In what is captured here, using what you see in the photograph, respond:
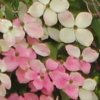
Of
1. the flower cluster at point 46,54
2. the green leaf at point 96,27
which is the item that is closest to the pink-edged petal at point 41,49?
the flower cluster at point 46,54

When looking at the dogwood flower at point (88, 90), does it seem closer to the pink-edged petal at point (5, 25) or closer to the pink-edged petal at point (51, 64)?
the pink-edged petal at point (51, 64)

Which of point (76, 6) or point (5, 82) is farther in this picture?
point (76, 6)

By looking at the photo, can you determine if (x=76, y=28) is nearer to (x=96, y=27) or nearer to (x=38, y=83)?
(x=96, y=27)

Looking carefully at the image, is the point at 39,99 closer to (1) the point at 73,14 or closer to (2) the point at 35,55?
(2) the point at 35,55

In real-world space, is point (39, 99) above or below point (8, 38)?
below

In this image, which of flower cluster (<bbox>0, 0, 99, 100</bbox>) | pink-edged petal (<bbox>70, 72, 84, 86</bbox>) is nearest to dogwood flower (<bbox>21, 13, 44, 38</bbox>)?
flower cluster (<bbox>0, 0, 99, 100</bbox>)

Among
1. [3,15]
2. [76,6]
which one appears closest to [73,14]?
[76,6]

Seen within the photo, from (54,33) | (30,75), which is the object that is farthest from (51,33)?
(30,75)
